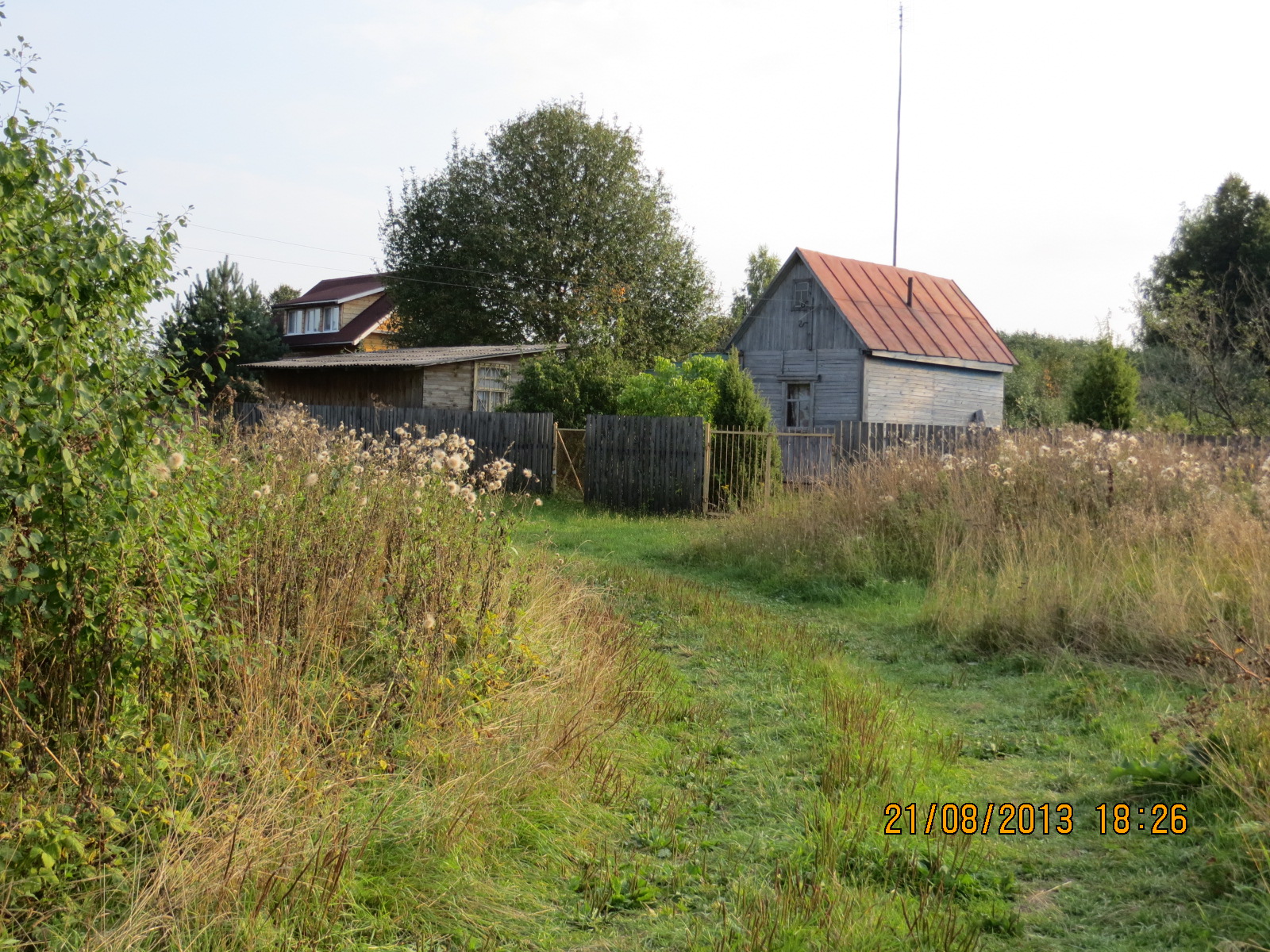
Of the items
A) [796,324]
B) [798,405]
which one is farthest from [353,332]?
[798,405]

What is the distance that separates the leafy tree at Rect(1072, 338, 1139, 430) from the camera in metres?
28.4

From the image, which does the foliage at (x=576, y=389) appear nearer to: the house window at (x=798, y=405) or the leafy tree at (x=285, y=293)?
the house window at (x=798, y=405)

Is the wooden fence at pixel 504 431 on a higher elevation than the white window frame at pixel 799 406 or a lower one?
lower

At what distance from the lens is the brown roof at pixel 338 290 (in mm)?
49469

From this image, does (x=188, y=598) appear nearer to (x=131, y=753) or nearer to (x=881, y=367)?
(x=131, y=753)

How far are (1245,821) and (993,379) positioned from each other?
96.4ft

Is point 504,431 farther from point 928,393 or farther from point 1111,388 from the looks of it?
point 1111,388

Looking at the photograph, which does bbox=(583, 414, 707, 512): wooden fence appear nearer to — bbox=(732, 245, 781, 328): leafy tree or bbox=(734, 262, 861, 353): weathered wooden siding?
bbox=(734, 262, 861, 353): weathered wooden siding

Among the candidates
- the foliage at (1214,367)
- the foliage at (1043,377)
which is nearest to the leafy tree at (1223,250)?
the foliage at (1214,367)

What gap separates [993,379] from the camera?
30969 mm

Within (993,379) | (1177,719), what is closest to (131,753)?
(1177,719)

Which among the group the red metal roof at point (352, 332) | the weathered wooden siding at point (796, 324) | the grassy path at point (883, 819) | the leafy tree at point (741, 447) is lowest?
the grassy path at point (883, 819)

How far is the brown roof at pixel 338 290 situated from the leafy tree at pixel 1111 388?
108 feet
